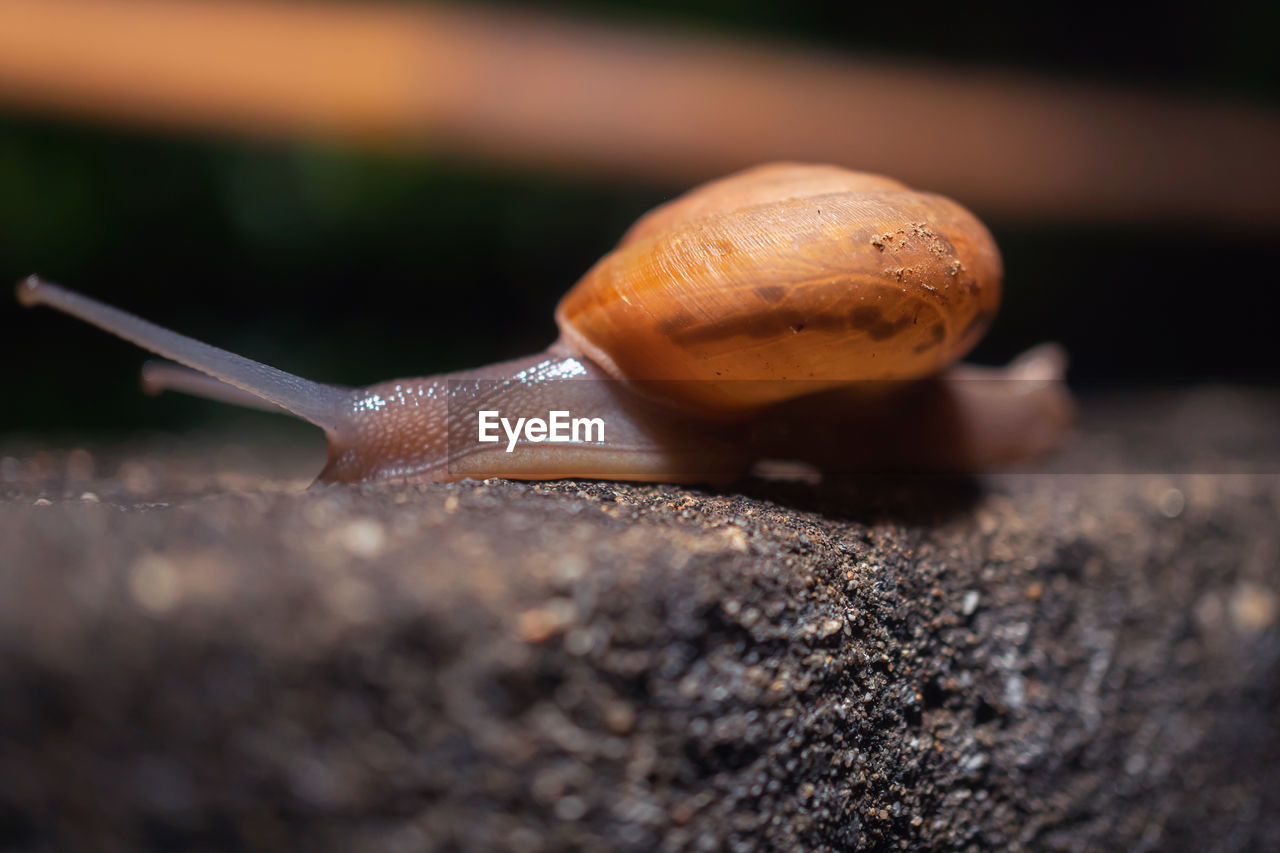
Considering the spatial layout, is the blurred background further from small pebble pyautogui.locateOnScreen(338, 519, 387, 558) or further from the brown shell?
small pebble pyautogui.locateOnScreen(338, 519, 387, 558)

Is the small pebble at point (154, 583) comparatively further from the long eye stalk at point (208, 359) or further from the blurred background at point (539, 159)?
the blurred background at point (539, 159)

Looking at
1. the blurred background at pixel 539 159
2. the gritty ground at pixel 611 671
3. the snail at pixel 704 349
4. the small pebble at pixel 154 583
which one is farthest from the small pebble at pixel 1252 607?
the small pebble at pixel 154 583

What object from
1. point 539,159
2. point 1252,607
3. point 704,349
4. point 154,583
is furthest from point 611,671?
point 539,159

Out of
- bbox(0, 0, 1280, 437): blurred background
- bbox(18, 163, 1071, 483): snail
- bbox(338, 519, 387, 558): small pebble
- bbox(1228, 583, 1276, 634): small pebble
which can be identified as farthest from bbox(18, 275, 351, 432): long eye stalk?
bbox(1228, 583, 1276, 634): small pebble

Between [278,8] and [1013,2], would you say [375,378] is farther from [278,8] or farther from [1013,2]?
[1013,2]

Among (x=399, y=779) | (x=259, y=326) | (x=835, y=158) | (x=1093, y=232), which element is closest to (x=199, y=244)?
(x=259, y=326)

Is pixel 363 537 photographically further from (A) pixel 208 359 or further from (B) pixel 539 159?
(B) pixel 539 159

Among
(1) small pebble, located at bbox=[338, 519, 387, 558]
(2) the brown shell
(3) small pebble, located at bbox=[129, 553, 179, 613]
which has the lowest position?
(1) small pebble, located at bbox=[338, 519, 387, 558]
